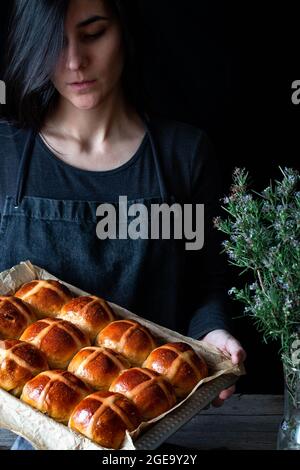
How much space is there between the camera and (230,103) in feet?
6.41

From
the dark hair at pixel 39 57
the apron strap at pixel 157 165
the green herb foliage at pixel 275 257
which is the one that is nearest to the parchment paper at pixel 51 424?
the green herb foliage at pixel 275 257

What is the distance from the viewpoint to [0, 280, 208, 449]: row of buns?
1.13 m

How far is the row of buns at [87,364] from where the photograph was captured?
113 cm

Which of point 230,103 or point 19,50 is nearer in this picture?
point 19,50

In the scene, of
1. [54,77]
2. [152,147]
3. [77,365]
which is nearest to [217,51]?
[152,147]

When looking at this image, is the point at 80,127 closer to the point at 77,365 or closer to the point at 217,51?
the point at 217,51

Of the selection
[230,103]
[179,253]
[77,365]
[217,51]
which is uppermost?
[217,51]

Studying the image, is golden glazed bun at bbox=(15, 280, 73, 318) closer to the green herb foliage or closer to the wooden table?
the wooden table

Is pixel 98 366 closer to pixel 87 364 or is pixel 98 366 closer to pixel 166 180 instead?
pixel 87 364

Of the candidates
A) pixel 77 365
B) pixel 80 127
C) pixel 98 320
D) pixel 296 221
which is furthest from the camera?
pixel 80 127

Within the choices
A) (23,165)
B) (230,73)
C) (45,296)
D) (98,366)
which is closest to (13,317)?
(45,296)

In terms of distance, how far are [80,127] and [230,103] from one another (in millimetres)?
450

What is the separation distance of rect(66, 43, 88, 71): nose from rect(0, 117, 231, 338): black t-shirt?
24cm

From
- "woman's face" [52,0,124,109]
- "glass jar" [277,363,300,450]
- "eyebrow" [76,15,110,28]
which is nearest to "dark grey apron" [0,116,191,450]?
"woman's face" [52,0,124,109]
